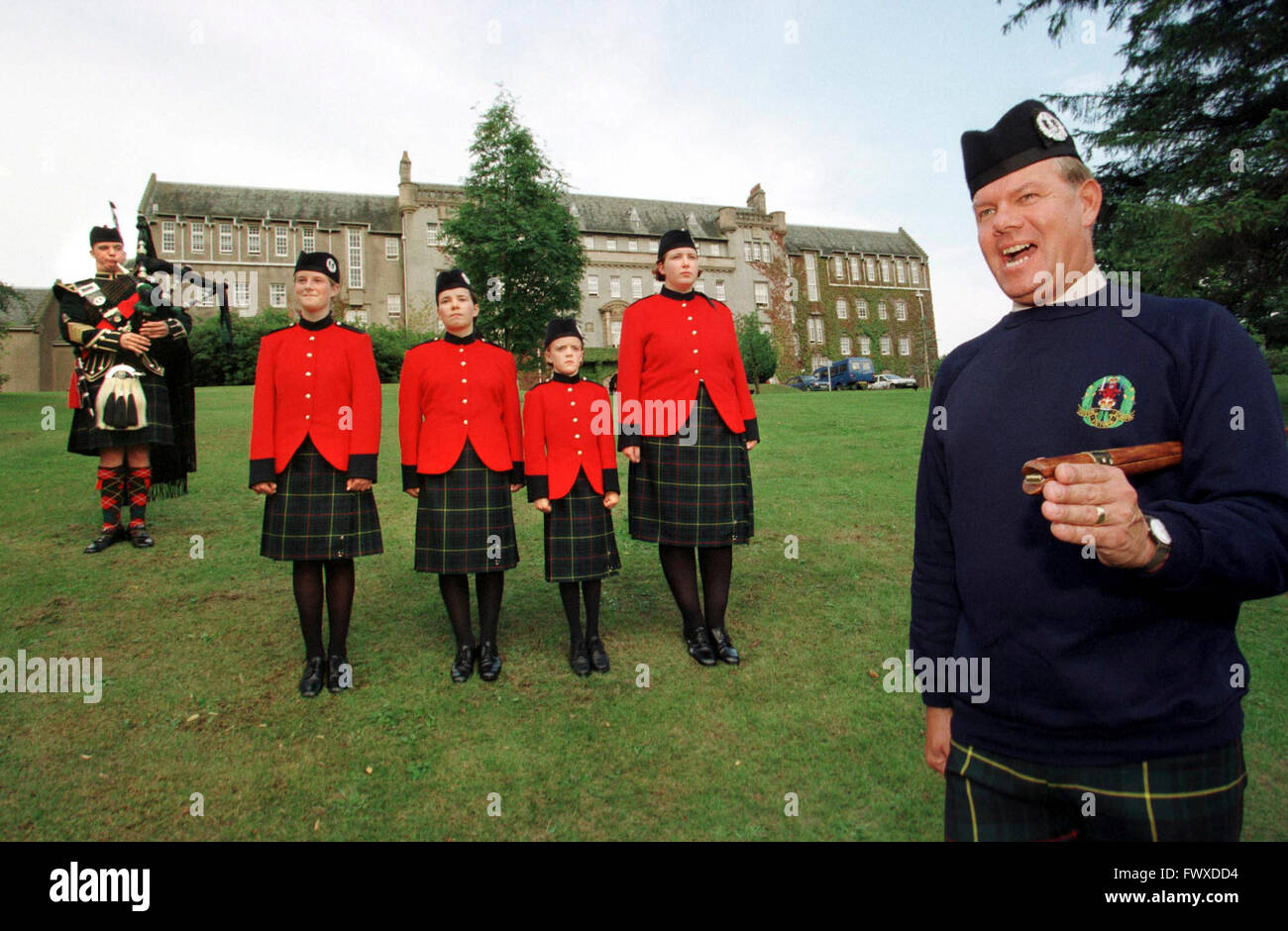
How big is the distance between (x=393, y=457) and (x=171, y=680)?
33.1ft

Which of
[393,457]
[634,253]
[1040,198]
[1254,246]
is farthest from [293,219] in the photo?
[1040,198]

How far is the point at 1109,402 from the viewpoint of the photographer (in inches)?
71.3

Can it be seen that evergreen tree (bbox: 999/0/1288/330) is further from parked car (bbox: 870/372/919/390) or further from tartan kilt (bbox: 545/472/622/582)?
parked car (bbox: 870/372/919/390)

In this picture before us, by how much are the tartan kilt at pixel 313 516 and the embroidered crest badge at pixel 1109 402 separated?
4.29 m

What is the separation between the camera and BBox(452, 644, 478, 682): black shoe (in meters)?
4.99

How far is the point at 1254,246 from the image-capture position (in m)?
15.0

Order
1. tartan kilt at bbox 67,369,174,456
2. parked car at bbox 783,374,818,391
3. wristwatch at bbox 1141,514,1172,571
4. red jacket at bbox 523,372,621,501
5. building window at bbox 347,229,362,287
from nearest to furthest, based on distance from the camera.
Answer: wristwatch at bbox 1141,514,1172,571 → red jacket at bbox 523,372,621,501 → tartan kilt at bbox 67,369,174,456 → building window at bbox 347,229,362,287 → parked car at bbox 783,374,818,391

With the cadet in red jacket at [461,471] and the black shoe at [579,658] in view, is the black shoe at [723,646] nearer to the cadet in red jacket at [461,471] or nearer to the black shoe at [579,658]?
the black shoe at [579,658]

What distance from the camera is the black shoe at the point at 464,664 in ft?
16.4

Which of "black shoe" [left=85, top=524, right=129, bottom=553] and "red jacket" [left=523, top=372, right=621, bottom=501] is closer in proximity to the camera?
"red jacket" [left=523, top=372, right=621, bottom=501]

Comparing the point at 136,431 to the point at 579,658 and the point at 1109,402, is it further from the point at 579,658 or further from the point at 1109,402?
the point at 1109,402

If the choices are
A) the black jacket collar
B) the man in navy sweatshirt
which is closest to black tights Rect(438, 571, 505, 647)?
the black jacket collar

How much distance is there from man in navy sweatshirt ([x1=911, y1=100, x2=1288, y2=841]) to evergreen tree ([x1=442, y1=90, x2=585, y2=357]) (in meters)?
37.4

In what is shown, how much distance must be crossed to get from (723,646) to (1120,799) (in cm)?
368
